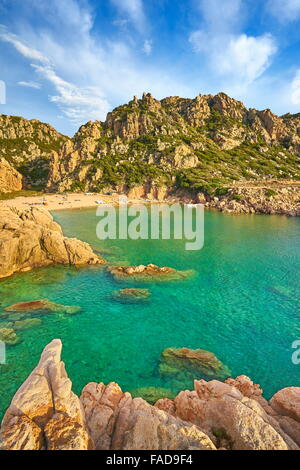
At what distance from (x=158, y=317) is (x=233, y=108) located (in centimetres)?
19509

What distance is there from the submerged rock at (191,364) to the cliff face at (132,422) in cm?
477

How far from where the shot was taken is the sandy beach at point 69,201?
85281 millimetres

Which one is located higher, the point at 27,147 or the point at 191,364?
the point at 27,147

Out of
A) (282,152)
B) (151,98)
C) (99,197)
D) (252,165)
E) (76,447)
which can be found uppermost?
(151,98)

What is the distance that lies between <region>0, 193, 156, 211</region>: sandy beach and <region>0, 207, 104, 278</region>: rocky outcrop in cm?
5160

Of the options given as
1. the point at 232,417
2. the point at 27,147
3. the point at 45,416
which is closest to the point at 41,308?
the point at 45,416

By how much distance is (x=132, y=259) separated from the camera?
35.4m

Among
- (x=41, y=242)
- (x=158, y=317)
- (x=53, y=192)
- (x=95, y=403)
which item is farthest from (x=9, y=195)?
(x=95, y=403)

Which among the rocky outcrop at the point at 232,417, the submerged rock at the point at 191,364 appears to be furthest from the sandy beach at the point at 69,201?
the rocky outcrop at the point at 232,417

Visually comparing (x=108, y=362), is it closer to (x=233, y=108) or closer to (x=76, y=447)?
(x=76, y=447)

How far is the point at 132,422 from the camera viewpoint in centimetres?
813

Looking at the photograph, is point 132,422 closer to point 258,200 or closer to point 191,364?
point 191,364

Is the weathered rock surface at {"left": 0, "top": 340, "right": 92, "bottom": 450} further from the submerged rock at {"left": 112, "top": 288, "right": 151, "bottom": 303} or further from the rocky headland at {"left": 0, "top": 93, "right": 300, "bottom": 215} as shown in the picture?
the rocky headland at {"left": 0, "top": 93, "right": 300, "bottom": 215}

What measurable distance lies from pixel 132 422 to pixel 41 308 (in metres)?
15.9
